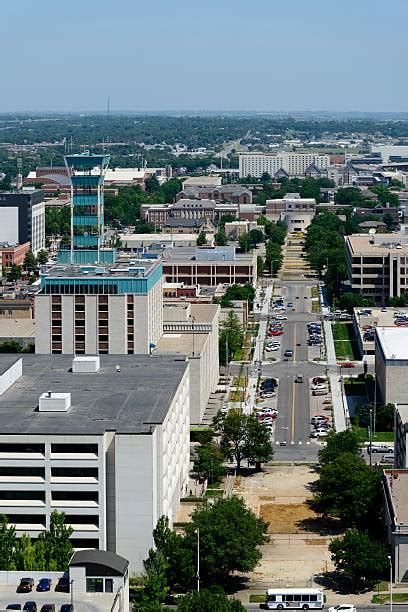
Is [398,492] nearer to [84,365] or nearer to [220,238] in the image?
[84,365]

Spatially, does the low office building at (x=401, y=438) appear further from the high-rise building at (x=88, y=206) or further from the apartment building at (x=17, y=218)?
the apartment building at (x=17, y=218)

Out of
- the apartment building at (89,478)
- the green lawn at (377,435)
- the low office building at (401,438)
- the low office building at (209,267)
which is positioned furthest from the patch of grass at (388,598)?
the low office building at (209,267)

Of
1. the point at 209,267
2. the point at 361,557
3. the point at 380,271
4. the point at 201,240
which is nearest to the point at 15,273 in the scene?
the point at 209,267

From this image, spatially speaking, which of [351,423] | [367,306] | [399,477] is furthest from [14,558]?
[367,306]

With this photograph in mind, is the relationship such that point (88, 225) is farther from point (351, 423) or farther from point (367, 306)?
point (367, 306)

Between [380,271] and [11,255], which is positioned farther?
[11,255]

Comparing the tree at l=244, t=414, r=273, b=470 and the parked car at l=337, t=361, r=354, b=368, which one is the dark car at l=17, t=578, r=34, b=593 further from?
the parked car at l=337, t=361, r=354, b=368

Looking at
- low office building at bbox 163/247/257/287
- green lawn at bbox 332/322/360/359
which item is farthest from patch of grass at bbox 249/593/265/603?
low office building at bbox 163/247/257/287
